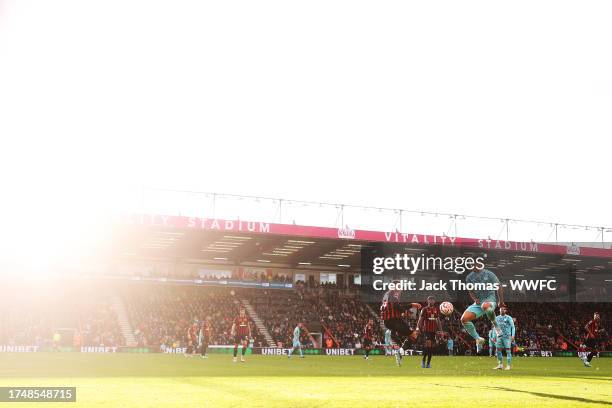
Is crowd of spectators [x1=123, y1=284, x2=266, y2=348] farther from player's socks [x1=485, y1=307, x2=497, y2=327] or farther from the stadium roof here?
player's socks [x1=485, y1=307, x2=497, y2=327]

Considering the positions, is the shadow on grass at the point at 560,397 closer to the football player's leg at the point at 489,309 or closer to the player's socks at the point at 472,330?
the football player's leg at the point at 489,309

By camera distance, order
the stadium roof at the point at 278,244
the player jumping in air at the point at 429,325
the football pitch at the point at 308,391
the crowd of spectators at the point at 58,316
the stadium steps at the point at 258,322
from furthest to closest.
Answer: the stadium steps at the point at 258,322, the stadium roof at the point at 278,244, the crowd of spectators at the point at 58,316, the player jumping in air at the point at 429,325, the football pitch at the point at 308,391

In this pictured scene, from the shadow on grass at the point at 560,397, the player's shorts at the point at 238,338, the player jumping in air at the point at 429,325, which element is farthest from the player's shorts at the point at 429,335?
the shadow on grass at the point at 560,397

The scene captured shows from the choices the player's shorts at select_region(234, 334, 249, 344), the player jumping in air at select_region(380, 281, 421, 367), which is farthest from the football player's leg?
the player's shorts at select_region(234, 334, 249, 344)

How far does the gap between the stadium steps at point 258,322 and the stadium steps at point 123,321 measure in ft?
31.9

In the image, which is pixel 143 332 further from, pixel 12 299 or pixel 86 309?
pixel 12 299

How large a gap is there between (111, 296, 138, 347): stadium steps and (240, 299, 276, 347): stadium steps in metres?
9.74

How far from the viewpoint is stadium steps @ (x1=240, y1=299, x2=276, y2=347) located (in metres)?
56.2

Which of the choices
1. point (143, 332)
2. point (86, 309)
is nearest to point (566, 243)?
point (143, 332)

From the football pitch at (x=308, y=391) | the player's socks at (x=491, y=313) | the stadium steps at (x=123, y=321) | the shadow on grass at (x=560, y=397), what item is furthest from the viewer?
the stadium steps at (x=123, y=321)

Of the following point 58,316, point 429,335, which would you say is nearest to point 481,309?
point 429,335

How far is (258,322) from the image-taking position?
5909 centimetres

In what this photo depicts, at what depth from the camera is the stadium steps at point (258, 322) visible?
56188mm

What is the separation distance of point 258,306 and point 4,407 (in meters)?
50.8
